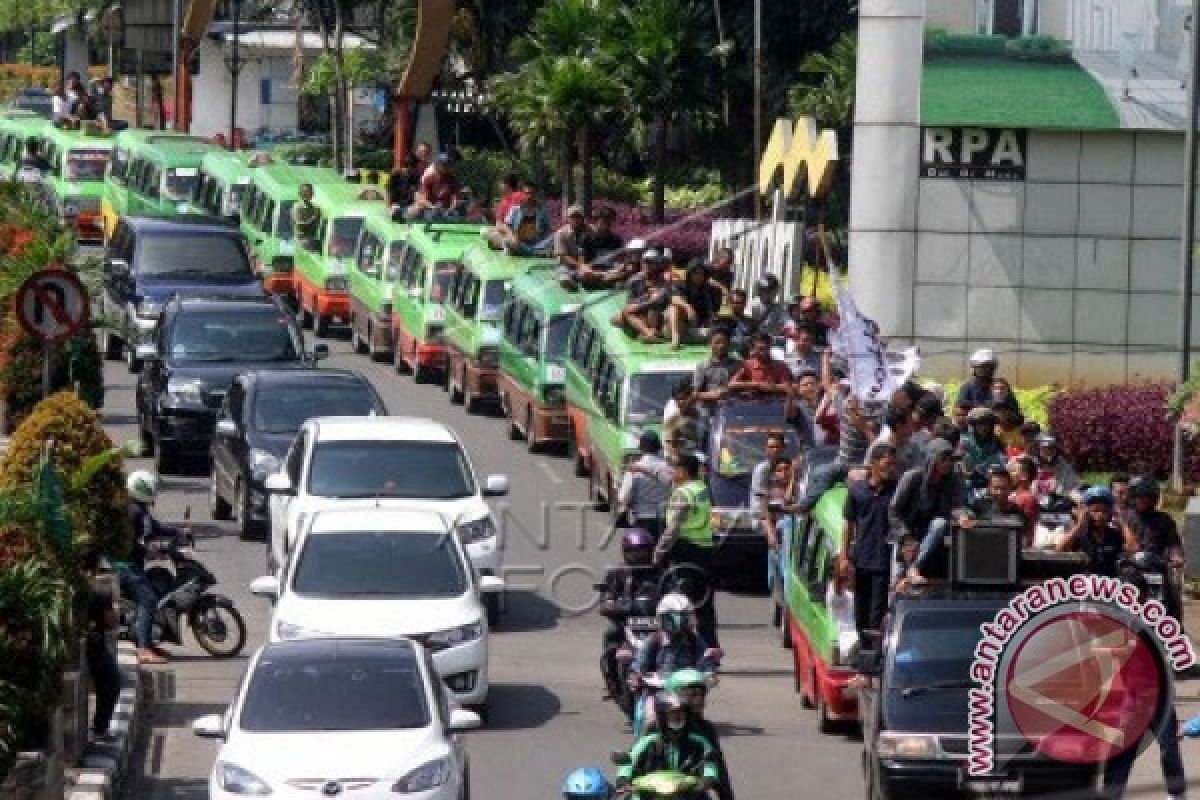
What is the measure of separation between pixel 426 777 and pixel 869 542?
5211 millimetres

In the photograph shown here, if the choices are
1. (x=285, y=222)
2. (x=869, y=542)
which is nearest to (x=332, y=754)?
(x=869, y=542)

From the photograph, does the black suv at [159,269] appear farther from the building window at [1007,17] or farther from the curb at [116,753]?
the curb at [116,753]

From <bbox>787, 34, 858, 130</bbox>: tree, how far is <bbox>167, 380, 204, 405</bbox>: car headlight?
20389 millimetres

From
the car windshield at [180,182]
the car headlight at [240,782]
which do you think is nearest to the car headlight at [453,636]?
the car headlight at [240,782]

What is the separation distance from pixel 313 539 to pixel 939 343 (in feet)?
47.2

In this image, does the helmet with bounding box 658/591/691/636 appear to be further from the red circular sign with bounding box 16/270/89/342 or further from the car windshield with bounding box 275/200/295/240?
the car windshield with bounding box 275/200/295/240

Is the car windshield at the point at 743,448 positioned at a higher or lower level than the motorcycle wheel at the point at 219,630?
higher

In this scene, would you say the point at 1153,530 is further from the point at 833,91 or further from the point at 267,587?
the point at 833,91

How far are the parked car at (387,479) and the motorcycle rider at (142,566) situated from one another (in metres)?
1.15

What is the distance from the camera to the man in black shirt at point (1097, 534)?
75.4 ft

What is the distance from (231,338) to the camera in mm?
34062

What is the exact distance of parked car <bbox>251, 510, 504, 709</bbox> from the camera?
2184 cm

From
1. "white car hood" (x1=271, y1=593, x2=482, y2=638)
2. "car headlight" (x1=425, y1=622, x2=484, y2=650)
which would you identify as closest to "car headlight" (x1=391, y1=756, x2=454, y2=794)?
"white car hood" (x1=271, y1=593, x2=482, y2=638)

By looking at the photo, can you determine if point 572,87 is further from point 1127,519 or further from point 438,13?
point 1127,519
